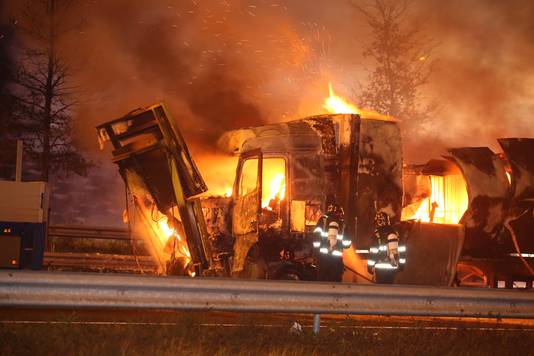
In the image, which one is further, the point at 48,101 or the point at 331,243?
the point at 48,101

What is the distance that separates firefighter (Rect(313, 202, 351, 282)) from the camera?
30.3 ft

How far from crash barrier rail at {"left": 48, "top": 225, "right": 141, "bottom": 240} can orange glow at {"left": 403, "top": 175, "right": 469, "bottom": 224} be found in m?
11.0

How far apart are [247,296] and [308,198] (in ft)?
13.9

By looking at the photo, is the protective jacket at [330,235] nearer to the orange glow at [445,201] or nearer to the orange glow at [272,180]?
the orange glow at [272,180]

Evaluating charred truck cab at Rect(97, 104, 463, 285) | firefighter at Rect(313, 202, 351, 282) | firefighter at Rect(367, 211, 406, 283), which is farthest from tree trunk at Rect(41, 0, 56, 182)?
firefighter at Rect(367, 211, 406, 283)

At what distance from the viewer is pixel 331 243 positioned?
30.3 feet

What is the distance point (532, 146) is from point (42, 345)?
8235 mm

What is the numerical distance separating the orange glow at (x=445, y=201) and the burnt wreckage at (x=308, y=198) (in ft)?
2.05

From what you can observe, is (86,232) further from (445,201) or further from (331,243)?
(331,243)

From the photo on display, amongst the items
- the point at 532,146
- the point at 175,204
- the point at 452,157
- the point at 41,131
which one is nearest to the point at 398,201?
the point at 452,157

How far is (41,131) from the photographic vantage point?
21.9 meters

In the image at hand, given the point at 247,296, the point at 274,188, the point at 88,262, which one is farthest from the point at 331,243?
the point at 88,262

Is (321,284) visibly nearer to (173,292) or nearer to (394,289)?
(394,289)

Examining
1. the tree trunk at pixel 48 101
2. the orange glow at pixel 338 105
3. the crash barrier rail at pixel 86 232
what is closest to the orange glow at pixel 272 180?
the orange glow at pixel 338 105
